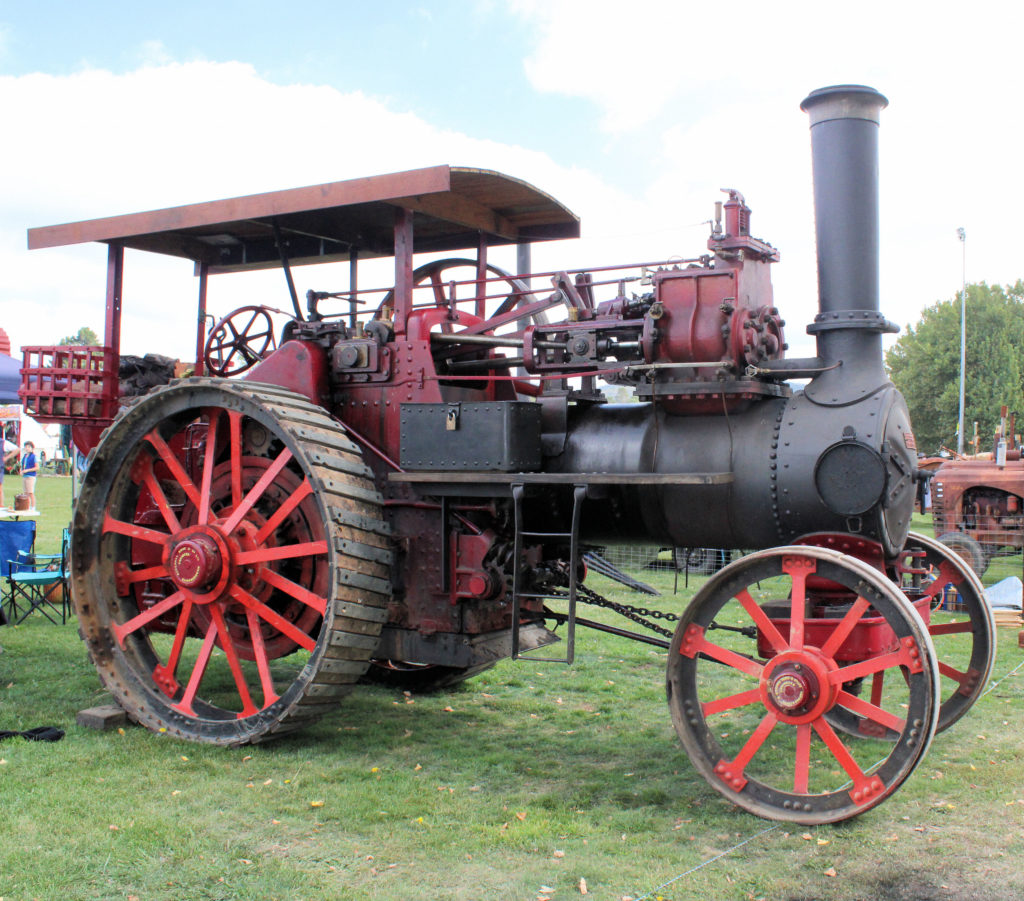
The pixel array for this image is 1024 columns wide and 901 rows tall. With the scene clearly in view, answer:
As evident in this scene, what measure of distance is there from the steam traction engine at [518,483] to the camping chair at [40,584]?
10.3 ft

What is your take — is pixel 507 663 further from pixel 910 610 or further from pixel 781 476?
pixel 910 610

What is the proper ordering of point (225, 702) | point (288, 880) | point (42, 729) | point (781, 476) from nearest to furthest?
1. point (288, 880)
2. point (781, 476)
3. point (42, 729)
4. point (225, 702)

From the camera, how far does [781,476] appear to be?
16.4ft

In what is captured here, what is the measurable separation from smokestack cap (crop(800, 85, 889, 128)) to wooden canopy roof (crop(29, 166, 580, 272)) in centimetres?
174

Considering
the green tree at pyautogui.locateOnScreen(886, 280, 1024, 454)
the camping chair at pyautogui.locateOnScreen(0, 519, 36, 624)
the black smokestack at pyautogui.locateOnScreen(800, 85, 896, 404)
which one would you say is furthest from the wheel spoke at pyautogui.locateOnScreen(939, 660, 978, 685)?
the green tree at pyautogui.locateOnScreen(886, 280, 1024, 454)

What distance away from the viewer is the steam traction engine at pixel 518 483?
4.69 metres

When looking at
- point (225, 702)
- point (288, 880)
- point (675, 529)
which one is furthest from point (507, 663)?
point (288, 880)

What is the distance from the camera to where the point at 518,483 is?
5.25m

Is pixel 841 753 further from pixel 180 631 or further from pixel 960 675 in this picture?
pixel 180 631

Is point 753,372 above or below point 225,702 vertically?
above

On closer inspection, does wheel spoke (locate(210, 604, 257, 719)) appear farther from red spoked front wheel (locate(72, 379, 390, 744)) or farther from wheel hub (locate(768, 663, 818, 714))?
wheel hub (locate(768, 663, 818, 714))

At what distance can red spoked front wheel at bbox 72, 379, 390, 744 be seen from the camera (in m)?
5.23

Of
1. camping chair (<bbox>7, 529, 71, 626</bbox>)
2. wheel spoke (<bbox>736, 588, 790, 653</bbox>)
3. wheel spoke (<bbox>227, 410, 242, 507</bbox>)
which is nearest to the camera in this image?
wheel spoke (<bbox>736, 588, 790, 653</bbox>)

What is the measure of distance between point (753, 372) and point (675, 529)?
3.07ft
